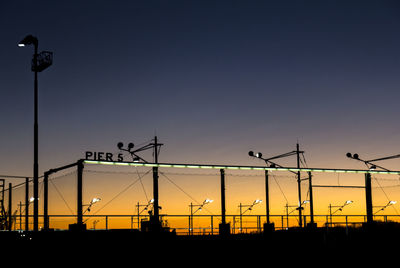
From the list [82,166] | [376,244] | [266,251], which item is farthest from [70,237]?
[376,244]

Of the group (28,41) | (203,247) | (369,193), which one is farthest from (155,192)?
(28,41)

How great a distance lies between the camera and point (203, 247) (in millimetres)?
26141

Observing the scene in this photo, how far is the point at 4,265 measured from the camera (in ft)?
67.4

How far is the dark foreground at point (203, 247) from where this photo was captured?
22438mm

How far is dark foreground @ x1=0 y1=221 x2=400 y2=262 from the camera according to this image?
73.6ft

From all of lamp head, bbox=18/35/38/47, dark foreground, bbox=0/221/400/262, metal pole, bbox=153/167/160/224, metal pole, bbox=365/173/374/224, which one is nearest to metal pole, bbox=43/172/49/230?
dark foreground, bbox=0/221/400/262

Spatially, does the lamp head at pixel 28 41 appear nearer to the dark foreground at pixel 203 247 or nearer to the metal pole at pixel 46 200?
the dark foreground at pixel 203 247

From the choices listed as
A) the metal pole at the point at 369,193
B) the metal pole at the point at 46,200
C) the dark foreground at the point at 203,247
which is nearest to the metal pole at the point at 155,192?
the metal pole at the point at 46,200

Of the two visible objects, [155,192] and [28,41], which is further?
[155,192]

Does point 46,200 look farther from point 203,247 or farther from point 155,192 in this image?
point 203,247

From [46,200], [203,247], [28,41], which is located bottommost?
[203,247]

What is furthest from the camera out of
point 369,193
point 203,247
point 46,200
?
point 369,193

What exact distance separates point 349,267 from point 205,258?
674 cm

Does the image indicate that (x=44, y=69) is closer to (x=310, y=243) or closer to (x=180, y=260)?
(x=180, y=260)
